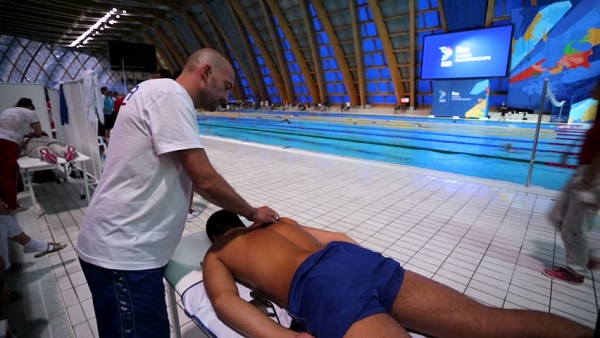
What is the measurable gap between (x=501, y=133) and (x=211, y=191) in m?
12.4

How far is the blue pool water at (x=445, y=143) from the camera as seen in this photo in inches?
274

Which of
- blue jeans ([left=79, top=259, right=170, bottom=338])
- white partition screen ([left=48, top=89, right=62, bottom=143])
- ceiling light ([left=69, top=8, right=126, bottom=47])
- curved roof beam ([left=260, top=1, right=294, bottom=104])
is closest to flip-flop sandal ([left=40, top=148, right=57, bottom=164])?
white partition screen ([left=48, top=89, right=62, bottom=143])

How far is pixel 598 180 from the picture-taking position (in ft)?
5.83

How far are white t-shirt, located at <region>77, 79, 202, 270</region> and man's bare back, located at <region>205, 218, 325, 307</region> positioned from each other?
0.35m

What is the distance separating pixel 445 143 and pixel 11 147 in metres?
10.3

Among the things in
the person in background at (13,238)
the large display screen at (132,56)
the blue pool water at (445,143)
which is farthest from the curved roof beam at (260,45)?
the person in background at (13,238)

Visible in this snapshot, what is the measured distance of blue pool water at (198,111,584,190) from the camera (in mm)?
6953

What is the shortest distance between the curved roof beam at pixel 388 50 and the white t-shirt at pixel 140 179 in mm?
17876

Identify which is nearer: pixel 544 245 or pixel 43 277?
pixel 43 277

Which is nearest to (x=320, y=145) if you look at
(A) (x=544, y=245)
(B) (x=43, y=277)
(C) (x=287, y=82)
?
(A) (x=544, y=245)

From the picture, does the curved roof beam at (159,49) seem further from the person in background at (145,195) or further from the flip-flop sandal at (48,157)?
the person in background at (145,195)

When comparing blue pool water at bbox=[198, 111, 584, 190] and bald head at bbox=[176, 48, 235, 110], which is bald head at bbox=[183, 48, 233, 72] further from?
blue pool water at bbox=[198, 111, 584, 190]

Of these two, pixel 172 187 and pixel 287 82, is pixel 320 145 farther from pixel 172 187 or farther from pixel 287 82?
pixel 287 82

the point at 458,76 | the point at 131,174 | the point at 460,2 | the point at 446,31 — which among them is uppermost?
the point at 460,2
